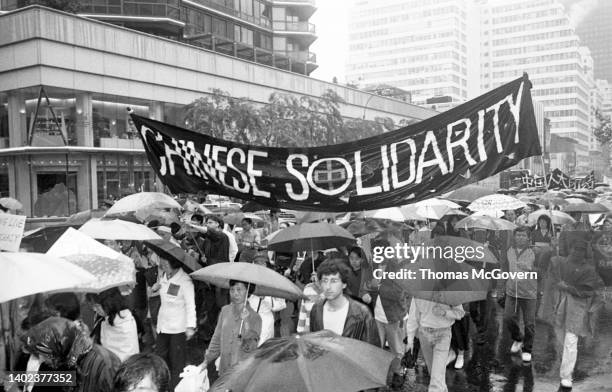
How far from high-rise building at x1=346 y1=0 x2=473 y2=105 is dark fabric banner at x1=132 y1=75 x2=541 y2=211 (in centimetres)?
11193

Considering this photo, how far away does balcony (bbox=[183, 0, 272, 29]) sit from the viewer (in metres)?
49.7

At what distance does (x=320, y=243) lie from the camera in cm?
712

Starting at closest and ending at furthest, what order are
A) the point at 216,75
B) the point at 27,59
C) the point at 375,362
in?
the point at 375,362, the point at 27,59, the point at 216,75

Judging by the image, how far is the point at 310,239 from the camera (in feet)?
23.5

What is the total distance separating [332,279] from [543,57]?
127m

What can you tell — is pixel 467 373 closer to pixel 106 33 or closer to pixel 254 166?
pixel 254 166

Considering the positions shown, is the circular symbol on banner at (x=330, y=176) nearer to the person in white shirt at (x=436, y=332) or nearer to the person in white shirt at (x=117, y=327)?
the person in white shirt at (x=436, y=332)

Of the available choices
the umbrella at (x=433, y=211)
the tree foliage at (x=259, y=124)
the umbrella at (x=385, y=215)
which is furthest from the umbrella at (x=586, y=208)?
the tree foliage at (x=259, y=124)

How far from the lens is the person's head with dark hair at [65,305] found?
4227mm

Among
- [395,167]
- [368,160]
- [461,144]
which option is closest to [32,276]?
[368,160]

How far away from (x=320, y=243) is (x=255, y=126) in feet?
82.6

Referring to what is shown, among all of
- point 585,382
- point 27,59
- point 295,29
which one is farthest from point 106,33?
point 585,382

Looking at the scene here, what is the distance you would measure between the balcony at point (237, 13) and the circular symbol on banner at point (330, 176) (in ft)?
151

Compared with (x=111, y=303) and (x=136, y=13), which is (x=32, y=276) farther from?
(x=136, y=13)
